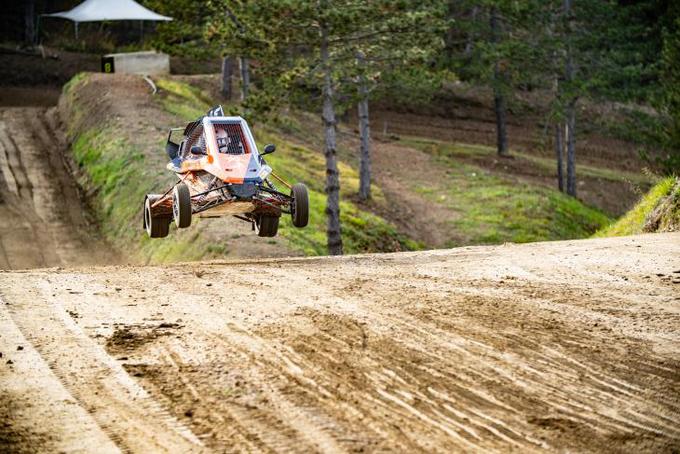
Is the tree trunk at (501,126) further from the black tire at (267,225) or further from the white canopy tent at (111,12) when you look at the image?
the black tire at (267,225)

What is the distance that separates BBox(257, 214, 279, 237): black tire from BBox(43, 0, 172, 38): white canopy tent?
35.5 metres

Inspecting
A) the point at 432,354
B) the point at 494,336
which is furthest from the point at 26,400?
the point at 494,336

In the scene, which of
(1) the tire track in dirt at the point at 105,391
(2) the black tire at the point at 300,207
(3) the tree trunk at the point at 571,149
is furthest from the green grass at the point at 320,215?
(1) the tire track in dirt at the point at 105,391

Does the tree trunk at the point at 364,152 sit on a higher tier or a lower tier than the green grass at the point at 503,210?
higher

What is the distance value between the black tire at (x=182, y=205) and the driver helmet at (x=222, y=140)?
0.89 m

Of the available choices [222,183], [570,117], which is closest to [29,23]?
[570,117]

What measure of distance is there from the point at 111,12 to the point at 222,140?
122ft

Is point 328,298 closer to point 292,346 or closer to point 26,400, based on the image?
point 292,346

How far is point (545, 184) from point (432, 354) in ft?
127

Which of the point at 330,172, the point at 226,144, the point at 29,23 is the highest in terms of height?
the point at 29,23

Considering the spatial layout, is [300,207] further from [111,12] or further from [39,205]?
[111,12]

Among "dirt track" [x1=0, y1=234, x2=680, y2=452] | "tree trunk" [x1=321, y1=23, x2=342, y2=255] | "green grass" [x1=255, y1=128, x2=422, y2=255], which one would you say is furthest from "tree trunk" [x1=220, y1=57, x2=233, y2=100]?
"dirt track" [x1=0, y1=234, x2=680, y2=452]

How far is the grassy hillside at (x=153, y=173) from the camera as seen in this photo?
85.0 feet

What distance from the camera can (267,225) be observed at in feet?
59.6
